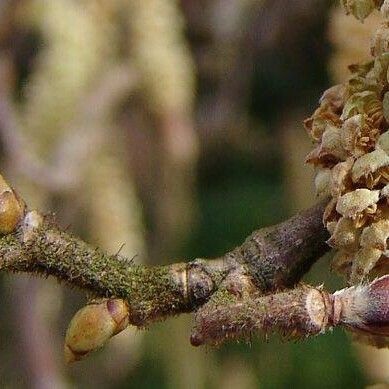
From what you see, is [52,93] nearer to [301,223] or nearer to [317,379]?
[301,223]

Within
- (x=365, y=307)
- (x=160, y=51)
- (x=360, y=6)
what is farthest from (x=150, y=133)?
(x=365, y=307)

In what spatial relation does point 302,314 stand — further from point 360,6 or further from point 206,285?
point 360,6

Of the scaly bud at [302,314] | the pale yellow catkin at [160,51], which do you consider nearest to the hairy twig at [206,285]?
the scaly bud at [302,314]

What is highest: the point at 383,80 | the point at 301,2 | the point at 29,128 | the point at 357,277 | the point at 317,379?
the point at 301,2

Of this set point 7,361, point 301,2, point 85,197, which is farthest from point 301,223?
point 7,361

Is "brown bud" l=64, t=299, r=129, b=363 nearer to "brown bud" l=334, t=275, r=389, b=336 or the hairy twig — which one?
the hairy twig
